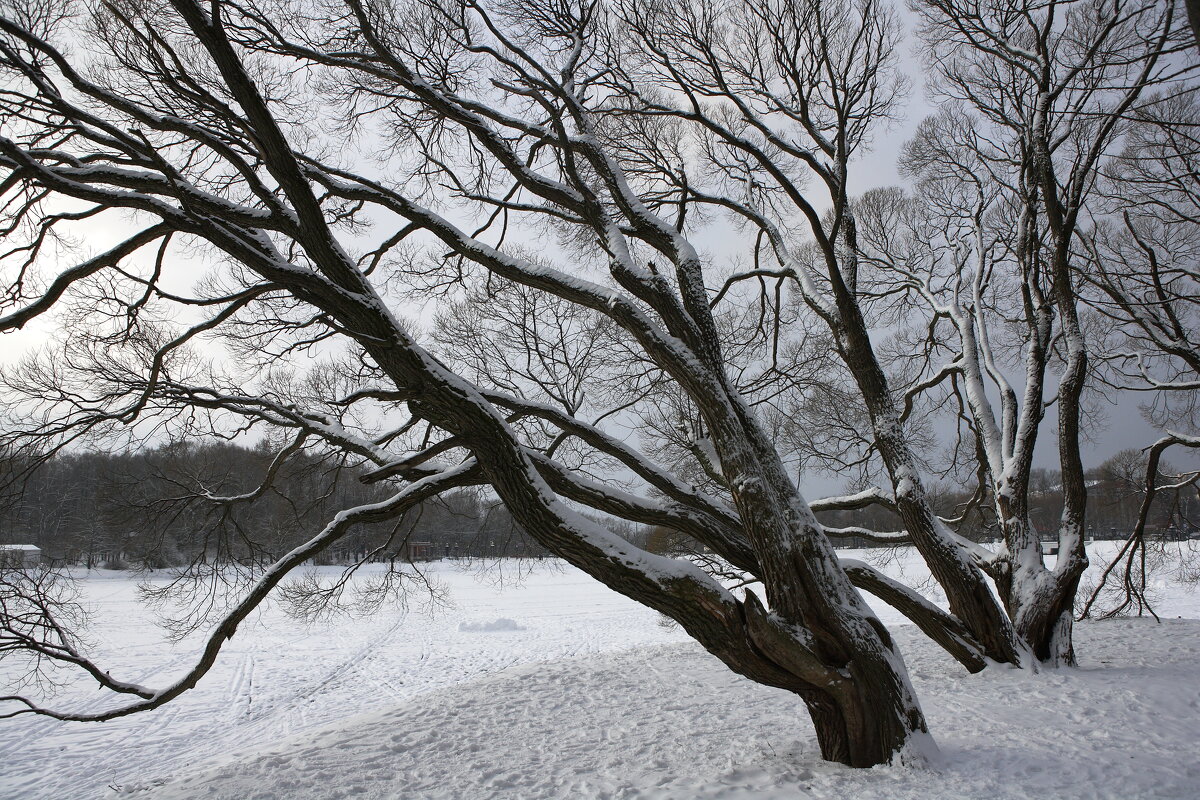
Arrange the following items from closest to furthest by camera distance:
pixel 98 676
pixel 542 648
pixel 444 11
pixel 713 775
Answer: pixel 98 676 < pixel 713 775 < pixel 444 11 < pixel 542 648

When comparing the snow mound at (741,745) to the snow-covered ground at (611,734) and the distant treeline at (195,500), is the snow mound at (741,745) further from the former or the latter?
the distant treeline at (195,500)

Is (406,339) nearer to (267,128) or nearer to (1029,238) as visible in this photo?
(267,128)

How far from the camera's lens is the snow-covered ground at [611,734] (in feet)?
13.4

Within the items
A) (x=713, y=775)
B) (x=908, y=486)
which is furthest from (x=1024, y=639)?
(x=713, y=775)

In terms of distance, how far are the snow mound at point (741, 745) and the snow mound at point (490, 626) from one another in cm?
1286

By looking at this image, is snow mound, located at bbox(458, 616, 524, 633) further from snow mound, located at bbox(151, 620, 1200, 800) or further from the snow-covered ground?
snow mound, located at bbox(151, 620, 1200, 800)

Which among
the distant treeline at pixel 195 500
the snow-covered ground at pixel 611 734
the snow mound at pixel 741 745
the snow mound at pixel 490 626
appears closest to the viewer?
the snow mound at pixel 741 745

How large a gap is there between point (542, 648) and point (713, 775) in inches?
570

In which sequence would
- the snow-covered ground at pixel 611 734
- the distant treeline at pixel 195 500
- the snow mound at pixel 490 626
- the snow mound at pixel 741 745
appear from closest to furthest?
1. the snow mound at pixel 741 745
2. the snow-covered ground at pixel 611 734
3. the distant treeline at pixel 195 500
4. the snow mound at pixel 490 626

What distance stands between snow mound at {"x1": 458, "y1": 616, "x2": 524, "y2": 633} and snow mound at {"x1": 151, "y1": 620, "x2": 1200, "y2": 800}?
1286 centimetres

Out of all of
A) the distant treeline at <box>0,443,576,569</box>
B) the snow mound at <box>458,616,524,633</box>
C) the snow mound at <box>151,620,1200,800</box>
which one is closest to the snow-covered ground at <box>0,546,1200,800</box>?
the snow mound at <box>151,620,1200,800</box>

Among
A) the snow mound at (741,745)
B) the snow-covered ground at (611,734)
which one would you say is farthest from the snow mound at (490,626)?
the snow mound at (741,745)

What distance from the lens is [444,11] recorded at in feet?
19.5

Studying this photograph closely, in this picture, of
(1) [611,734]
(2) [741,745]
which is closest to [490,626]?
(1) [611,734]
